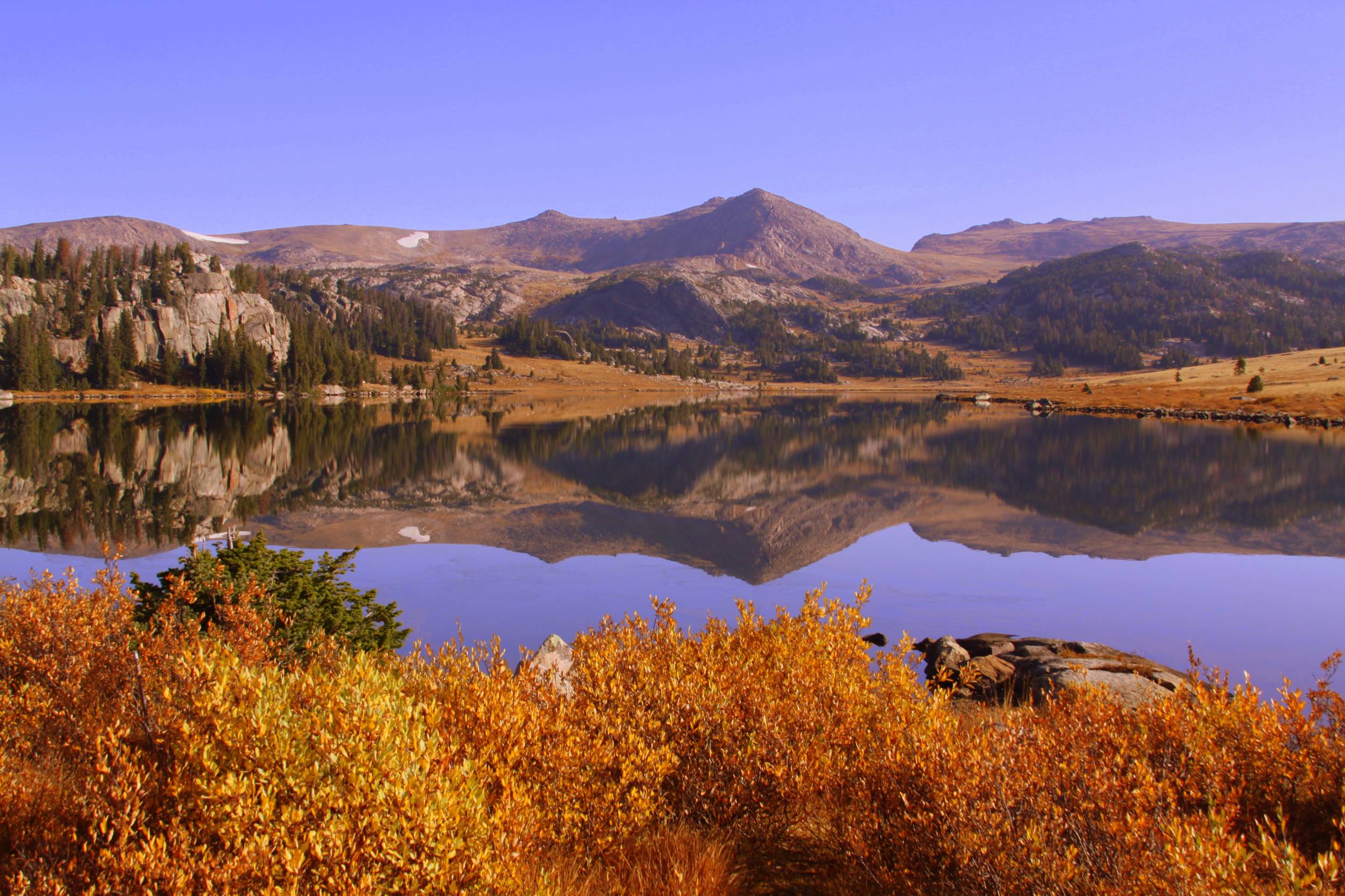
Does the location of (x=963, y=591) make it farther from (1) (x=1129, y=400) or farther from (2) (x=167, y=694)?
(1) (x=1129, y=400)

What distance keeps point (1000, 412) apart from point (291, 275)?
175 m

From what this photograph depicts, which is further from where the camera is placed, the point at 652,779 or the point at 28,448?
the point at 28,448

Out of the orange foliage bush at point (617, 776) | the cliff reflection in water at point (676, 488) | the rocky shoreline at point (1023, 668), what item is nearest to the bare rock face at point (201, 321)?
the cliff reflection in water at point (676, 488)

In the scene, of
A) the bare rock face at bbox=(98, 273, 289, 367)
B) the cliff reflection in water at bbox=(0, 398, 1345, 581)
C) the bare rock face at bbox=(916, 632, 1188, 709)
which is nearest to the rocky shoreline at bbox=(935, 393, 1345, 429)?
the cliff reflection in water at bbox=(0, 398, 1345, 581)

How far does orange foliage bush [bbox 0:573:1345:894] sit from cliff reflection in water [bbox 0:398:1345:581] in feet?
47.7

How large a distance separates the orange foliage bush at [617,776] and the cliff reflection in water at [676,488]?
14544mm

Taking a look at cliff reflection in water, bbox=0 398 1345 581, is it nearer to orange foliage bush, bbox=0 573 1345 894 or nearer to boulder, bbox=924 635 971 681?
boulder, bbox=924 635 971 681

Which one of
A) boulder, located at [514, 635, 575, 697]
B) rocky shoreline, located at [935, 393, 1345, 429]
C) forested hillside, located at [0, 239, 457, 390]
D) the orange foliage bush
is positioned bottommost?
boulder, located at [514, 635, 575, 697]

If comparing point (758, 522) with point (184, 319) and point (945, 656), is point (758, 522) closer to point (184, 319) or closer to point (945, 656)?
point (945, 656)

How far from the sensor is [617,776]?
561 cm

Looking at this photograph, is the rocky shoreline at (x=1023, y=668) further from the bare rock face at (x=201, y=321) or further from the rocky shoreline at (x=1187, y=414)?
the bare rock face at (x=201, y=321)

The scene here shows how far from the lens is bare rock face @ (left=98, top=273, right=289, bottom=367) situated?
121 metres

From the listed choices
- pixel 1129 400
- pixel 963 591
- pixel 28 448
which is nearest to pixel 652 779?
pixel 963 591

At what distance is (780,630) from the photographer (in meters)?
7.93
